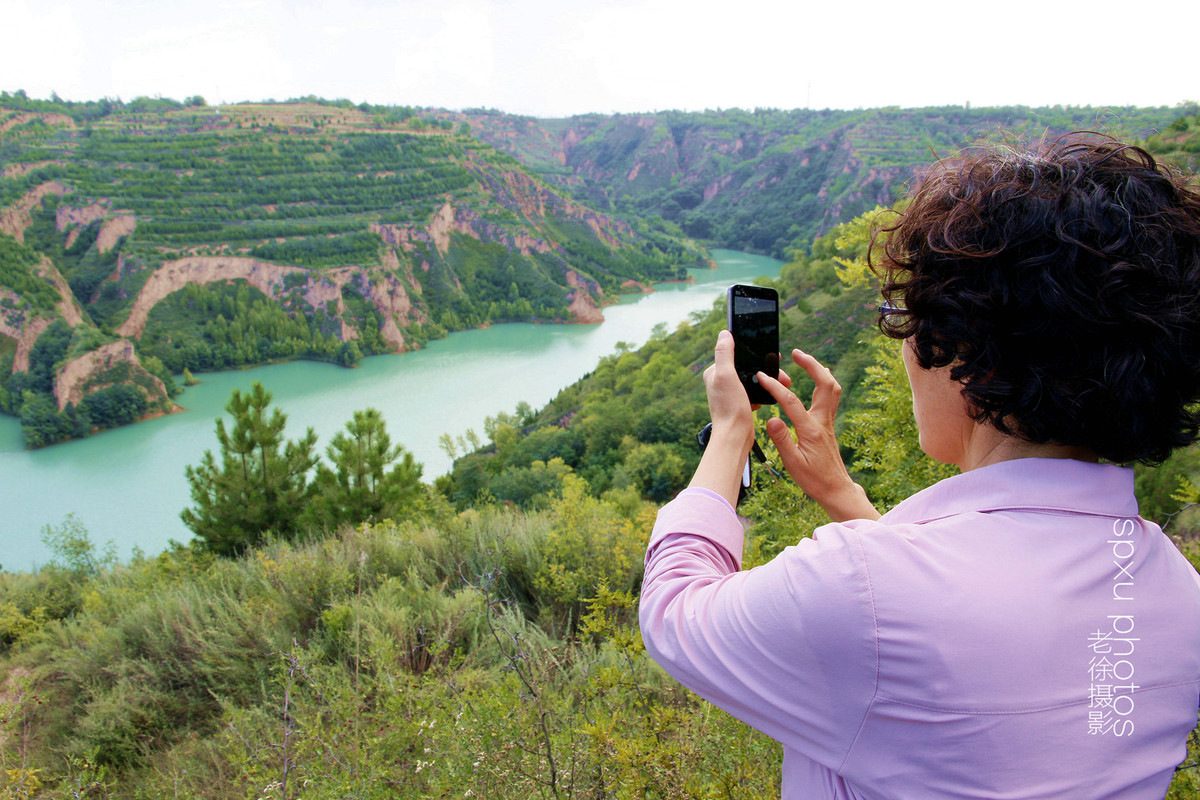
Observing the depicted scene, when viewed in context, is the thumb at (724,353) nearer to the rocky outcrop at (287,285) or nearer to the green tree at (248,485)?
the green tree at (248,485)

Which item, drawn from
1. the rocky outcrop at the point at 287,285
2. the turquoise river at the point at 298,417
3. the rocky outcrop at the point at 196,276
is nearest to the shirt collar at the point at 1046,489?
the turquoise river at the point at 298,417

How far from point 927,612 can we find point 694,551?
0.82 feet

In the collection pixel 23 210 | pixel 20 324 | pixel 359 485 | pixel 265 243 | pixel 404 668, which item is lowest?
pixel 20 324

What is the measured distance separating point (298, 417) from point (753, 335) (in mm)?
33998

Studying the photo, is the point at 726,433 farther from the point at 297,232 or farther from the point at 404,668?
the point at 297,232

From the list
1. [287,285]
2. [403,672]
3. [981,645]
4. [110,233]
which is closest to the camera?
[981,645]

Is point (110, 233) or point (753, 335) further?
point (110, 233)

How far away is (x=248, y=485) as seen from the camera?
7762mm

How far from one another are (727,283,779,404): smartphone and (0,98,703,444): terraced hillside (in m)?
38.9

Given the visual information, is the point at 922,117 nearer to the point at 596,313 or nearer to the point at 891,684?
the point at 596,313

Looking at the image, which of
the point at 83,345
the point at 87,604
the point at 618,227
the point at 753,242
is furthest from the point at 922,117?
the point at 87,604

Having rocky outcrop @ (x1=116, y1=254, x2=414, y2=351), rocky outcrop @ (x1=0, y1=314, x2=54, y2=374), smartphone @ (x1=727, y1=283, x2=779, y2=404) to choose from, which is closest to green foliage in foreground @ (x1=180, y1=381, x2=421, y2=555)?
smartphone @ (x1=727, y1=283, x2=779, y2=404)

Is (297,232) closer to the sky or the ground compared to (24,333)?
closer to the sky

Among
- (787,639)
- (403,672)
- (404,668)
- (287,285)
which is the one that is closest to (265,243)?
(287,285)
